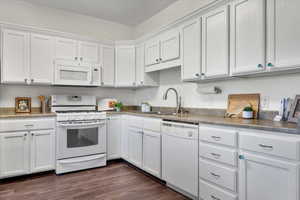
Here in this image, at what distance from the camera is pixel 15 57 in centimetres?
296

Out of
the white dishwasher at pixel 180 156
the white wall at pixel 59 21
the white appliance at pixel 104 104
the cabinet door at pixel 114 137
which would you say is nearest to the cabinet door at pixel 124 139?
the cabinet door at pixel 114 137

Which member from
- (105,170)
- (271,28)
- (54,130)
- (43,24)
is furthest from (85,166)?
(271,28)

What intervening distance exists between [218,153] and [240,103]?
0.81 metres

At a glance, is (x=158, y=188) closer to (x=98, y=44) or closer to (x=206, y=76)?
(x=206, y=76)

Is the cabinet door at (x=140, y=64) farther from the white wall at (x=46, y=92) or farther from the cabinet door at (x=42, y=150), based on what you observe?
the cabinet door at (x=42, y=150)

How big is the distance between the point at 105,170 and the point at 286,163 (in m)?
2.56

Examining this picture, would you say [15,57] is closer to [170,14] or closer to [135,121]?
[135,121]

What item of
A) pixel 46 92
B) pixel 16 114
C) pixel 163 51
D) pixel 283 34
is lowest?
pixel 16 114

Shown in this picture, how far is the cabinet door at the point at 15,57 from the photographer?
289cm

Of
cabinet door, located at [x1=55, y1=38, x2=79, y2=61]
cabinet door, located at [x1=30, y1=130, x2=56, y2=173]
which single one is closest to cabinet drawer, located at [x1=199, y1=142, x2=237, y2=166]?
cabinet door, located at [x1=30, y1=130, x2=56, y2=173]

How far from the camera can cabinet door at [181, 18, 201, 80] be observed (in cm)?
251

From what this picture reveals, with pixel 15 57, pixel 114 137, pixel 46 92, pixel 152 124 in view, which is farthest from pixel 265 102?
pixel 15 57

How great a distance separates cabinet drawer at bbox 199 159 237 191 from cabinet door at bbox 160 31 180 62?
63.3 inches

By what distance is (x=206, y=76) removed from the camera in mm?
2430
